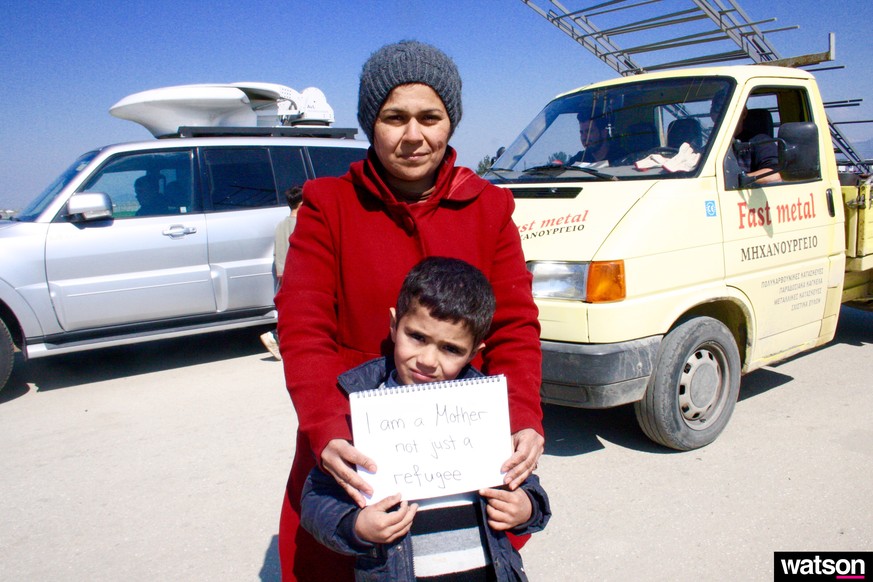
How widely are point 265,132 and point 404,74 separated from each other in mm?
5676

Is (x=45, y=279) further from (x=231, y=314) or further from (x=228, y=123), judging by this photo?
(x=228, y=123)

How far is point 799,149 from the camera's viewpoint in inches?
152

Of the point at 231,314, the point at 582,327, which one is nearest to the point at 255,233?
the point at 231,314

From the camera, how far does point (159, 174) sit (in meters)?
6.07

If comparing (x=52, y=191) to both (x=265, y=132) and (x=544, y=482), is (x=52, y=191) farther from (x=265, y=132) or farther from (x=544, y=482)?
(x=544, y=482)

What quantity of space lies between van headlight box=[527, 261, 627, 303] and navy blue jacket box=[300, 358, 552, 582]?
194cm

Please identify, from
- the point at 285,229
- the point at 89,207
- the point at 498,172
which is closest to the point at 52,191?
the point at 89,207

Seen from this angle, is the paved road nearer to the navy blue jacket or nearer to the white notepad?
the navy blue jacket

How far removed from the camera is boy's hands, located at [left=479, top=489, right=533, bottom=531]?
1.41m

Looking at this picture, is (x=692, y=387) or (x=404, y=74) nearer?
(x=404, y=74)

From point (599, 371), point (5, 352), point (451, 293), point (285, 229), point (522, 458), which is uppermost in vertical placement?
point (285, 229)

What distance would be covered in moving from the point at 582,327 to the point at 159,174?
4.48 metres

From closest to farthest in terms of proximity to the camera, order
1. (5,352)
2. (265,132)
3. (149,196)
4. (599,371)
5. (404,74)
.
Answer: (404,74) → (599,371) → (5,352) → (149,196) → (265,132)

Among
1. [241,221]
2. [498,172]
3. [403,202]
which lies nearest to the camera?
[403,202]
